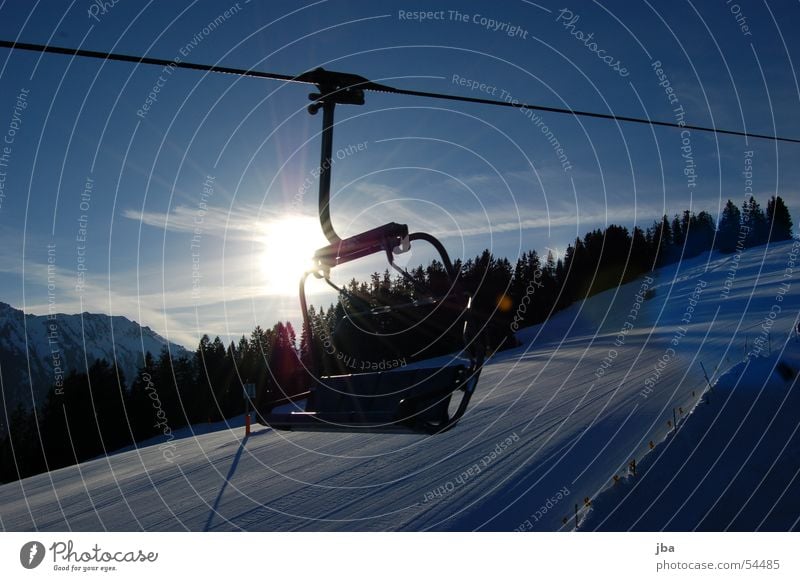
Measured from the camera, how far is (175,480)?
49.9 ft

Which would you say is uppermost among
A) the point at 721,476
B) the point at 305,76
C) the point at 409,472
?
the point at 305,76

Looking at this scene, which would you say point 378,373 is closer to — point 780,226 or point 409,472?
point 409,472

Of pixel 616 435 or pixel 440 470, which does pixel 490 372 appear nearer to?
pixel 616 435

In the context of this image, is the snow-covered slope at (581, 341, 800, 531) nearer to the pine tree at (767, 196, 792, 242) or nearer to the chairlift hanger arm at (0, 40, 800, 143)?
the chairlift hanger arm at (0, 40, 800, 143)

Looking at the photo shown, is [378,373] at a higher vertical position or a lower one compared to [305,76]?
lower

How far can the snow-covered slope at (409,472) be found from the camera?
37.1ft

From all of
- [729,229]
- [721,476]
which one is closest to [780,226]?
[729,229]

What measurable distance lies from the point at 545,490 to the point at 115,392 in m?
35.9

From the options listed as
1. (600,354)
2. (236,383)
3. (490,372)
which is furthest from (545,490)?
(236,383)

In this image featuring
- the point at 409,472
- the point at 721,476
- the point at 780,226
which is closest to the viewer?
the point at 721,476

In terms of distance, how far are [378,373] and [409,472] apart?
31.1 feet

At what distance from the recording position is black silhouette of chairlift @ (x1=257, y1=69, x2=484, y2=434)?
4.09m

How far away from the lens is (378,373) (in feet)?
16.5
